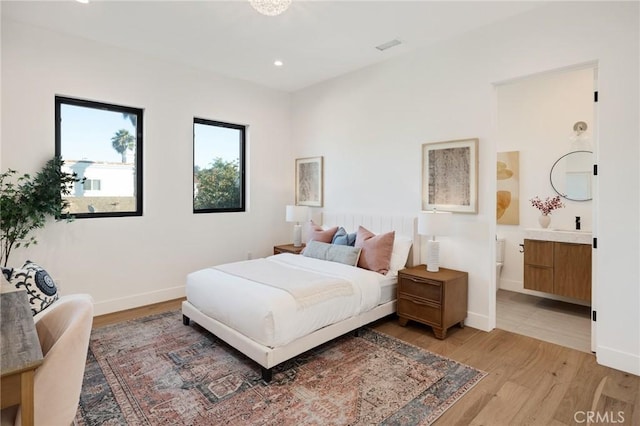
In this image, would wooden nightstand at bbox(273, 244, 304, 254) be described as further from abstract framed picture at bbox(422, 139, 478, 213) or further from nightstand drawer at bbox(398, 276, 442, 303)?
abstract framed picture at bbox(422, 139, 478, 213)

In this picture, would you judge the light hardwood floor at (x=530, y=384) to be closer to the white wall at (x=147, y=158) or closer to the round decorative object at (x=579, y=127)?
the round decorative object at (x=579, y=127)

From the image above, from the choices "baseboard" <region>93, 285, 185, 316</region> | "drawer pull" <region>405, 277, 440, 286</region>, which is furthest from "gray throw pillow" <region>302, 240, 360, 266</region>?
"baseboard" <region>93, 285, 185, 316</region>

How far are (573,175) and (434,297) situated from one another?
2.63 metres

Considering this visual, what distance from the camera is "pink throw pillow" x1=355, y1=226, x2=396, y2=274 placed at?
3734 millimetres

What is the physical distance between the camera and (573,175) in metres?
4.28

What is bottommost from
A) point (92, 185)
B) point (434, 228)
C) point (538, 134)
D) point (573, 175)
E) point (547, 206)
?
point (434, 228)

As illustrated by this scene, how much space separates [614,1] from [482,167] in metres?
1.62

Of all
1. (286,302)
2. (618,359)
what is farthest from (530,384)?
(286,302)

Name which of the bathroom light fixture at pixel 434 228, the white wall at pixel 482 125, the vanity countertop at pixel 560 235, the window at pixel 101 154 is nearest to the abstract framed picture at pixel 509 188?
the vanity countertop at pixel 560 235

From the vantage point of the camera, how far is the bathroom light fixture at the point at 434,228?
3.47m

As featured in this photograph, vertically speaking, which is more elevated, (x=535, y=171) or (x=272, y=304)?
(x=535, y=171)

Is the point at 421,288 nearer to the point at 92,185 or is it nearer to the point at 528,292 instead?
the point at 528,292

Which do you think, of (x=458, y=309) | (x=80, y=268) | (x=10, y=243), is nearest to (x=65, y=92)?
(x=10, y=243)

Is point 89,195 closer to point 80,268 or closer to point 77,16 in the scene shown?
point 80,268
